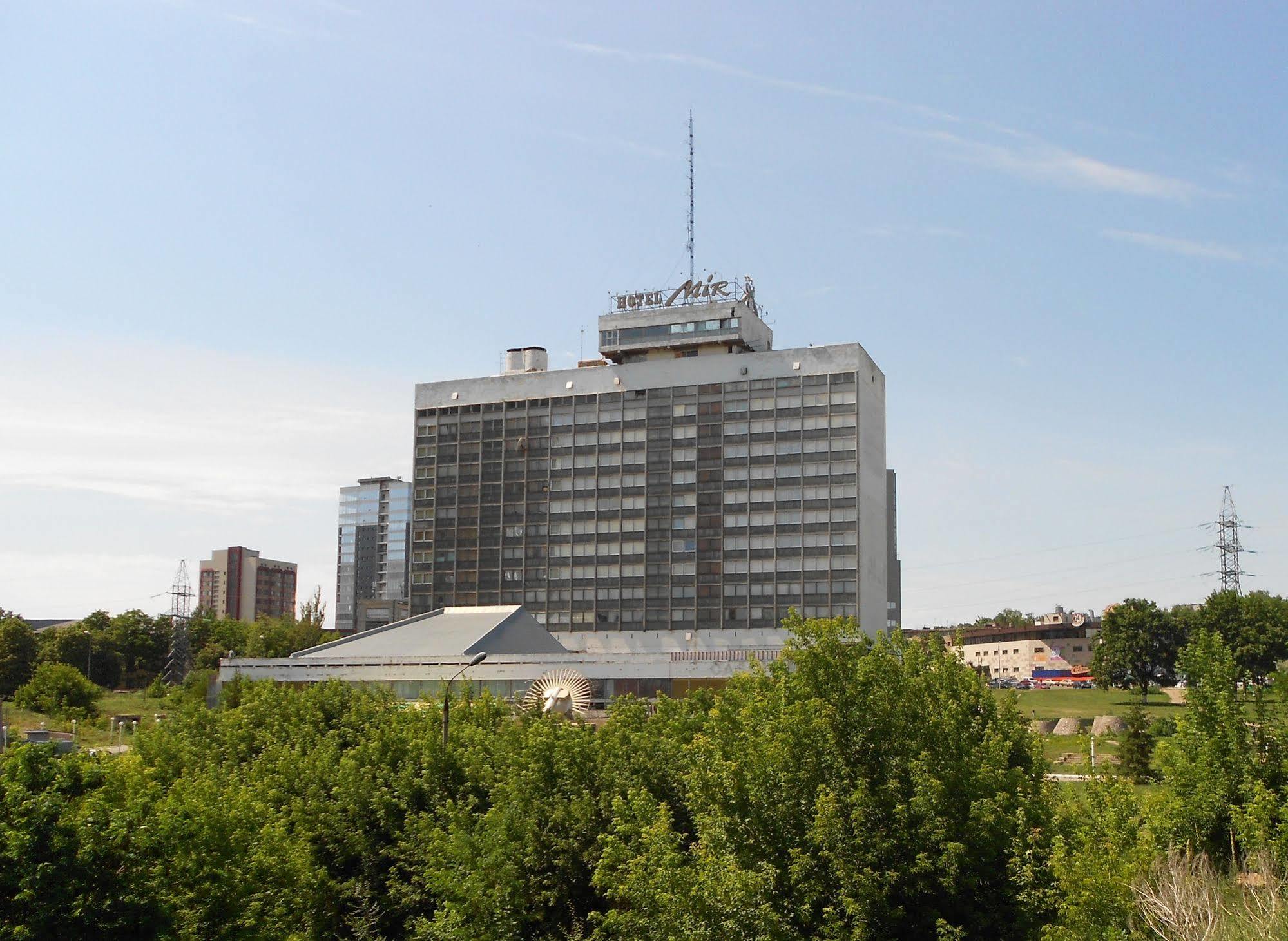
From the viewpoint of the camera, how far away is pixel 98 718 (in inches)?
4496

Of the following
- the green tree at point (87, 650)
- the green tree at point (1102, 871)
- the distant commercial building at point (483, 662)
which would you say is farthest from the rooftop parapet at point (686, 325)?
the green tree at point (1102, 871)

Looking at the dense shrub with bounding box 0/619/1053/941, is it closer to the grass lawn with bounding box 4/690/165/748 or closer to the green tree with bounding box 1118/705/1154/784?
the green tree with bounding box 1118/705/1154/784

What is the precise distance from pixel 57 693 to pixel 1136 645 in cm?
12838

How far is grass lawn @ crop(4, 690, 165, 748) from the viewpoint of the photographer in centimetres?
10012

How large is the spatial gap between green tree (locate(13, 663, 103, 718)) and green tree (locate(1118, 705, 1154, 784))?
294ft

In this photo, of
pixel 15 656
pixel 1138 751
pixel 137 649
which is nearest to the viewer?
pixel 1138 751

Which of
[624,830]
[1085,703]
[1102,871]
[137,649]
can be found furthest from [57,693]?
[1085,703]

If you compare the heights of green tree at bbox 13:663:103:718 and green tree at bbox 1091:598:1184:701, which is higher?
green tree at bbox 1091:598:1184:701

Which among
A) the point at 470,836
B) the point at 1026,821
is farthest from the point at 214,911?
the point at 1026,821

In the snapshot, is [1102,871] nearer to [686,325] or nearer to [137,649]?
[686,325]

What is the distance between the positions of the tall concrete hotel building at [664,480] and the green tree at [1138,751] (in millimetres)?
62686

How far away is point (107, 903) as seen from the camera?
3459cm

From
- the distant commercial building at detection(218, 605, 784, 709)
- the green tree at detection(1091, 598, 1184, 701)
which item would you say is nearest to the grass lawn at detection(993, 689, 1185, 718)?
the green tree at detection(1091, 598, 1184, 701)

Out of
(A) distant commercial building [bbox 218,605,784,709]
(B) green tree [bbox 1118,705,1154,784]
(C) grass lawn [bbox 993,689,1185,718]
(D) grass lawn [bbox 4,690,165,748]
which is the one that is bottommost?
(D) grass lawn [bbox 4,690,165,748]
